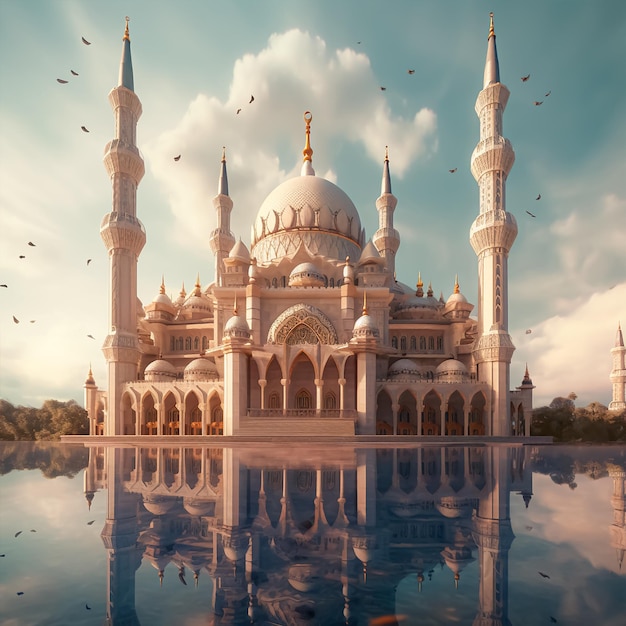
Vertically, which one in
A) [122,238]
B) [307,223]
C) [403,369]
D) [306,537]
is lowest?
[306,537]

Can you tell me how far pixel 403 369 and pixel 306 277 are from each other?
365 inches

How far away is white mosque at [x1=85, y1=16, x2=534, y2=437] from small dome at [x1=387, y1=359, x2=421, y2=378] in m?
0.11

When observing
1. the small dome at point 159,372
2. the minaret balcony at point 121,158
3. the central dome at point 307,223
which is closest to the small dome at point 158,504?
the small dome at point 159,372

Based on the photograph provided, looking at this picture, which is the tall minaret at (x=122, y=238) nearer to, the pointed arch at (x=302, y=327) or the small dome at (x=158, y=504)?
the pointed arch at (x=302, y=327)

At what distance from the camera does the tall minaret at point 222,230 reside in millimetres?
41500

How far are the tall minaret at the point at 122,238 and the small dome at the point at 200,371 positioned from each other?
3.73m

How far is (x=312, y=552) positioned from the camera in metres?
4.67

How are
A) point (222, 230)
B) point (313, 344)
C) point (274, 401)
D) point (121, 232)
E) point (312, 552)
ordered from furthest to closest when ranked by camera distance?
point (222, 230), point (121, 232), point (274, 401), point (313, 344), point (312, 552)

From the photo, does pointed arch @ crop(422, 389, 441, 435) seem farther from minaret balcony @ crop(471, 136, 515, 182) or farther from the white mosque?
minaret balcony @ crop(471, 136, 515, 182)

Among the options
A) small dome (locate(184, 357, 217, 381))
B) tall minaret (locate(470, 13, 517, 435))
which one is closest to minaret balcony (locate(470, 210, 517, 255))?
tall minaret (locate(470, 13, 517, 435))

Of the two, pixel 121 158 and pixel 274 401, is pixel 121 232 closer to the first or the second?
pixel 121 158

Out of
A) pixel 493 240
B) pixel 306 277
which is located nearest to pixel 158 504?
pixel 306 277

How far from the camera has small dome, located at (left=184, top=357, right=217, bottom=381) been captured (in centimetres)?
2985

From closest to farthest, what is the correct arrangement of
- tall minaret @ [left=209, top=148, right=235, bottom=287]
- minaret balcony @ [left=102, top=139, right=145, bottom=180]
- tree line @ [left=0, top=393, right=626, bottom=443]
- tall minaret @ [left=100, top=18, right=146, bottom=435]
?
1. tree line @ [left=0, top=393, right=626, bottom=443]
2. tall minaret @ [left=100, top=18, right=146, bottom=435]
3. minaret balcony @ [left=102, top=139, right=145, bottom=180]
4. tall minaret @ [left=209, top=148, right=235, bottom=287]
